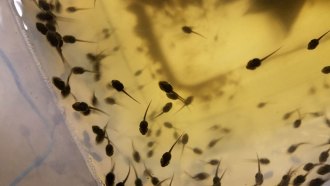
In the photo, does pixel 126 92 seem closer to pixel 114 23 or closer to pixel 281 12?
pixel 114 23

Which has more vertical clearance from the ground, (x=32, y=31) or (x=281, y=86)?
(x=32, y=31)

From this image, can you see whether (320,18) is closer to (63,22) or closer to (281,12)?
(281,12)

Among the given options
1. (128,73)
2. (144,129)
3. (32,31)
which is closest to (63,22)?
(32,31)

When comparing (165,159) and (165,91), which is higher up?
(165,91)

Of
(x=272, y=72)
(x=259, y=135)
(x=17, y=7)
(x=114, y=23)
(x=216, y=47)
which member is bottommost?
(x=259, y=135)

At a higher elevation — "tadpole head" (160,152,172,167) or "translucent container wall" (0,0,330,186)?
"translucent container wall" (0,0,330,186)

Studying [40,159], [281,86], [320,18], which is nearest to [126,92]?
[40,159]

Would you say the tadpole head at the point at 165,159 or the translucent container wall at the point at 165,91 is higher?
the translucent container wall at the point at 165,91
